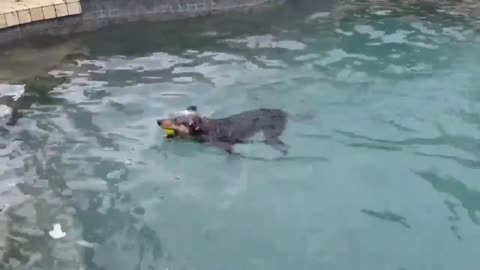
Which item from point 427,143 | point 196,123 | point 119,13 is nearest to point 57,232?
point 196,123

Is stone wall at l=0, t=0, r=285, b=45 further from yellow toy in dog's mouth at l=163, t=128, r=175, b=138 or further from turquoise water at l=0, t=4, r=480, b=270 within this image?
yellow toy in dog's mouth at l=163, t=128, r=175, b=138

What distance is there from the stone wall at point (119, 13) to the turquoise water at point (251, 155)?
30 centimetres

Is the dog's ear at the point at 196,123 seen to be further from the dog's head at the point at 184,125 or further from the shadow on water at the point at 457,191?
the shadow on water at the point at 457,191

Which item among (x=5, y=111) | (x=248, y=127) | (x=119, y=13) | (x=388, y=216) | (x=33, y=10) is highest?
(x=33, y=10)

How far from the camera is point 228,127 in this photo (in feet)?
19.5

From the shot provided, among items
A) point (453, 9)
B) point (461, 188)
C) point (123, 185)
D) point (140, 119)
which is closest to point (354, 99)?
point (461, 188)

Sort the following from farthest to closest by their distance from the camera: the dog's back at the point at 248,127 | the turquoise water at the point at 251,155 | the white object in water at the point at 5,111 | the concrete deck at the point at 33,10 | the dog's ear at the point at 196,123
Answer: the concrete deck at the point at 33,10 → the white object in water at the point at 5,111 → the dog's back at the point at 248,127 → the dog's ear at the point at 196,123 → the turquoise water at the point at 251,155

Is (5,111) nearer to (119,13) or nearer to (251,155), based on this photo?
(251,155)

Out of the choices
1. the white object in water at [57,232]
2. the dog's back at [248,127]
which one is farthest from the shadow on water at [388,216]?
the white object in water at [57,232]

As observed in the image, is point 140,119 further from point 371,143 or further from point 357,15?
point 357,15

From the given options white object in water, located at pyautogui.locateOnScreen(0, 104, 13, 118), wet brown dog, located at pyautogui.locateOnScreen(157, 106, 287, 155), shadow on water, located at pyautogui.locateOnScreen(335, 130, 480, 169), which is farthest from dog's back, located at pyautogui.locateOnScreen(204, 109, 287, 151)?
white object in water, located at pyautogui.locateOnScreen(0, 104, 13, 118)

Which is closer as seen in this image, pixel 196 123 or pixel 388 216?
pixel 388 216

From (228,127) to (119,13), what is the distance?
3945 mm

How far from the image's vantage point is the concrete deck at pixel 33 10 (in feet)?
26.5
